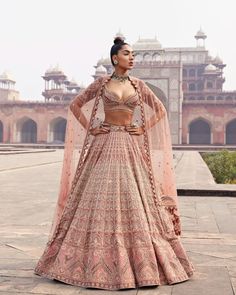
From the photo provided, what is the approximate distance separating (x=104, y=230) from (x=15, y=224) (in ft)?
6.18

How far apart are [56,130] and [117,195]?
31198mm

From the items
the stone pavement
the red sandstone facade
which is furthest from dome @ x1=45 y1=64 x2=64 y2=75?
the stone pavement

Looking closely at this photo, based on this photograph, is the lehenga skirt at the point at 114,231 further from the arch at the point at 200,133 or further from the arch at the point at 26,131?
the arch at the point at 26,131

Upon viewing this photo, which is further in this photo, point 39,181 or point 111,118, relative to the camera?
point 39,181

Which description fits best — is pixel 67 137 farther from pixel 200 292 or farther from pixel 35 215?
pixel 35 215

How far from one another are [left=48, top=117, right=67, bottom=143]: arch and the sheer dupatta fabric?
1147 inches

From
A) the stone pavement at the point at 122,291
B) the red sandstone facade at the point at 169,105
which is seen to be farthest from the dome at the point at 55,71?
the stone pavement at the point at 122,291

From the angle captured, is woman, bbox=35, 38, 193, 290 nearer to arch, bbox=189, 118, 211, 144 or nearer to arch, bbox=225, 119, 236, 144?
arch, bbox=189, 118, 211, 144

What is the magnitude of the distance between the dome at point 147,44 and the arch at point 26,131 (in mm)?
9175

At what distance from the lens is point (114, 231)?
216cm

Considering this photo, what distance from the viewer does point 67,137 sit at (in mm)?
2570

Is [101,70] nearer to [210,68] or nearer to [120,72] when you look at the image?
[210,68]

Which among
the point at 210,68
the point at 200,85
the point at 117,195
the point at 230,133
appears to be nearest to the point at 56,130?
the point at 230,133

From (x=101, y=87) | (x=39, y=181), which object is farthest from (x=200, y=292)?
(x=39, y=181)
